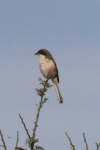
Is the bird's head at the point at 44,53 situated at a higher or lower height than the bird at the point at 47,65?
higher

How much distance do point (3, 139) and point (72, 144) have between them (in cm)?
142

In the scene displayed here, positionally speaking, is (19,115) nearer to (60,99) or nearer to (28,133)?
(28,133)

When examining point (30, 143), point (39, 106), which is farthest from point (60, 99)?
point (30, 143)

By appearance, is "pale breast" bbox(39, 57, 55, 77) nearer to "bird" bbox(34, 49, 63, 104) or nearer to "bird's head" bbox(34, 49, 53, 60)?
"bird" bbox(34, 49, 63, 104)

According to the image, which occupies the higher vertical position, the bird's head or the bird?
the bird's head

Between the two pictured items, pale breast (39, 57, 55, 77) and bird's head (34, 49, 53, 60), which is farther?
bird's head (34, 49, 53, 60)

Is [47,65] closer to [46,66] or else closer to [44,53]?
[46,66]

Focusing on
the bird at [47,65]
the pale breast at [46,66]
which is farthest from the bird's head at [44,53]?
the pale breast at [46,66]

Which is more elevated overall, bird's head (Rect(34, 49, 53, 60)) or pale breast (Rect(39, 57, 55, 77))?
bird's head (Rect(34, 49, 53, 60))

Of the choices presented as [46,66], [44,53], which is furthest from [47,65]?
[44,53]

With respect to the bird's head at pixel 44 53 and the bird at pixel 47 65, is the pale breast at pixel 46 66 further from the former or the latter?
the bird's head at pixel 44 53

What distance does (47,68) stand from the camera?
7551 millimetres

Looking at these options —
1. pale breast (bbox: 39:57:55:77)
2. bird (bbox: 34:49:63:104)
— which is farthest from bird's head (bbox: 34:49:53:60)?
pale breast (bbox: 39:57:55:77)

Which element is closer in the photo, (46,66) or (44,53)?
(46,66)
